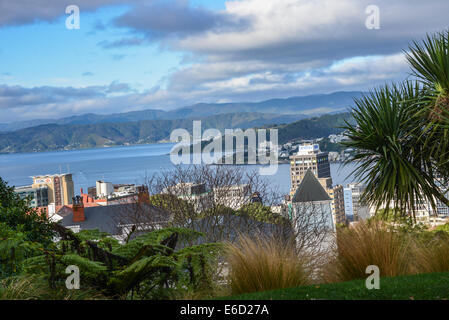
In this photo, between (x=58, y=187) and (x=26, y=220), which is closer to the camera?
(x=26, y=220)

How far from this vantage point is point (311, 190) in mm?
13320

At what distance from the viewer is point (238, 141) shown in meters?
91.8

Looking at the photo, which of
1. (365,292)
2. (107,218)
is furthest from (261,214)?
(365,292)

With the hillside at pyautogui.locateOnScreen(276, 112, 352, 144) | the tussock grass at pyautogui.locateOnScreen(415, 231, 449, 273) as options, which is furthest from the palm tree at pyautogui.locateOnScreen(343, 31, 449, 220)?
the hillside at pyautogui.locateOnScreen(276, 112, 352, 144)

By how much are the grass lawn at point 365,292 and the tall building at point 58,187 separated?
85.9m

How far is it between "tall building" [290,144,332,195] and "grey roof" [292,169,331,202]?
30321 mm

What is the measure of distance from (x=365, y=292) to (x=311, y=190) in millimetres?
9003

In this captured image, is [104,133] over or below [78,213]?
over

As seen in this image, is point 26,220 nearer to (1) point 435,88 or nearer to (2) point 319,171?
(1) point 435,88

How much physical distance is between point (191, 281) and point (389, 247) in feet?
7.99

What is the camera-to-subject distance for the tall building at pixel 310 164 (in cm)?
5138

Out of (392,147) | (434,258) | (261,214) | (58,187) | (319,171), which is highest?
(392,147)

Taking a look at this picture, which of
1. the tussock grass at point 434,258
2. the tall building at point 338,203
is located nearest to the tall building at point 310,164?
the tall building at point 338,203
